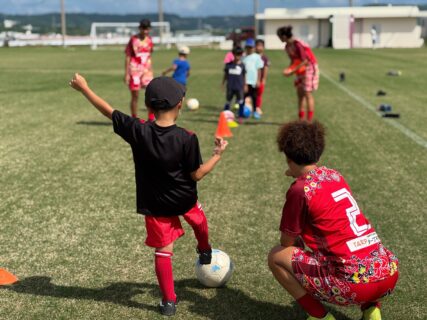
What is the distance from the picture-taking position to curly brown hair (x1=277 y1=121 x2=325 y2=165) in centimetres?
328

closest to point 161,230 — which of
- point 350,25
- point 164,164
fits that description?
point 164,164

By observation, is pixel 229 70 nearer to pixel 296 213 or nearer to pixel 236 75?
pixel 236 75

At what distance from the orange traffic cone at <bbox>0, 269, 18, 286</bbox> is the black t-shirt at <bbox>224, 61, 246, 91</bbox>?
8.08 m

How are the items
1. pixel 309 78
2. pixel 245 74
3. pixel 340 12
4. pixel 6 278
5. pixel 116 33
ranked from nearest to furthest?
pixel 6 278 → pixel 309 78 → pixel 245 74 → pixel 340 12 → pixel 116 33

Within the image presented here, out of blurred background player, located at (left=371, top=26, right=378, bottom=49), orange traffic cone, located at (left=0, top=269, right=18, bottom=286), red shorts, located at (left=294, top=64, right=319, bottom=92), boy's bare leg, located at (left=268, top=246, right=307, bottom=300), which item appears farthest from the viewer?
blurred background player, located at (left=371, top=26, right=378, bottom=49)

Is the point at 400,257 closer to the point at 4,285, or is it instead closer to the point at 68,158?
the point at 4,285

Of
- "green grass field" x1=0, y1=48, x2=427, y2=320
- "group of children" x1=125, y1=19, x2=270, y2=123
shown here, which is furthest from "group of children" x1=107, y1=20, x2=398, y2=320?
"group of children" x1=125, y1=19, x2=270, y2=123

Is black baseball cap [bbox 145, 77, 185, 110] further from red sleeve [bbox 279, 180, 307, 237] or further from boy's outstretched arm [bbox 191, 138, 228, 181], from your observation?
red sleeve [bbox 279, 180, 307, 237]

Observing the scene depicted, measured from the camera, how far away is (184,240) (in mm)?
5191

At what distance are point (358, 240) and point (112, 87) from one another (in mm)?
16644

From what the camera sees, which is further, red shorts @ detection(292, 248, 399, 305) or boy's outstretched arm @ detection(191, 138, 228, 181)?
boy's outstretched arm @ detection(191, 138, 228, 181)

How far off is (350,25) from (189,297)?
60.6 m

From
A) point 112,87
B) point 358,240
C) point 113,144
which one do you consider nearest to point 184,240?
point 358,240

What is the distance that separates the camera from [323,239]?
3270mm
